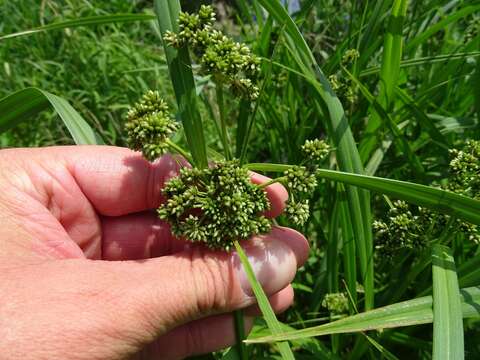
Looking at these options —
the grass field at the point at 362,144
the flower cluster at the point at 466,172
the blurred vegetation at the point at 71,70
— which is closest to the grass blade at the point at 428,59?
the grass field at the point at 362,144

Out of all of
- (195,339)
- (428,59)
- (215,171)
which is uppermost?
(428,59)

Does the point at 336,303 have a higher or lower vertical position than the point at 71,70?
lower

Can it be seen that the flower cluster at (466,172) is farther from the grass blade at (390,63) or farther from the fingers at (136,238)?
the fingers at (136,238)

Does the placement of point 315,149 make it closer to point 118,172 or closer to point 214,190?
point 214,190

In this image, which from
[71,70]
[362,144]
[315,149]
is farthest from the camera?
[71,70]

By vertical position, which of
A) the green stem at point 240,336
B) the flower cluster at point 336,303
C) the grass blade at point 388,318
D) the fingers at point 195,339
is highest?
the grass blade at point 388,318

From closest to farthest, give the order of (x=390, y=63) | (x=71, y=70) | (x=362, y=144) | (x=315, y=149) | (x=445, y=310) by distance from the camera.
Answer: (x=445, y=310), (x=315, y=149), (x=390, y=63), (x=362, y=144), (x=71, y=70)

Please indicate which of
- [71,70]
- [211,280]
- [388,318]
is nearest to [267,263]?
[211,280]
